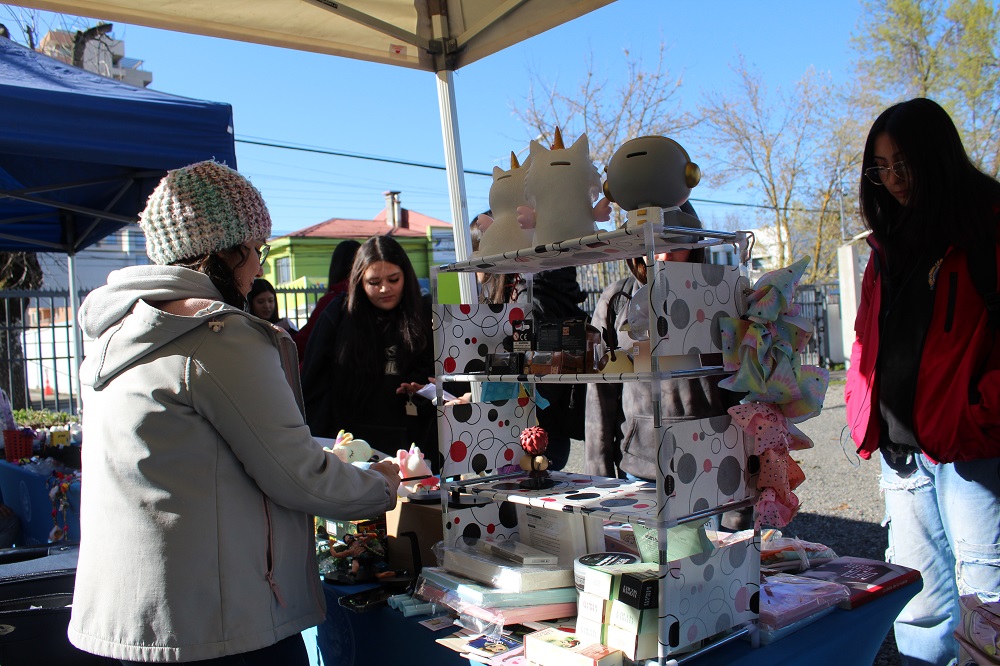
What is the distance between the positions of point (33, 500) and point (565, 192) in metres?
3.25

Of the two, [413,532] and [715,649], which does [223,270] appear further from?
[715,649]

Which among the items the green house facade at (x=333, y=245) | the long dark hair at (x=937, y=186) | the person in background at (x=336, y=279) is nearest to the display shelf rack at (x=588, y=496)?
the long dark hair at (x=937, y=186)

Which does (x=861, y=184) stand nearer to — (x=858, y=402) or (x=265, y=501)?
(x=858, y=402)

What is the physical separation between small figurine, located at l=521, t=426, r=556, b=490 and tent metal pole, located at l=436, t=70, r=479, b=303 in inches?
50.1

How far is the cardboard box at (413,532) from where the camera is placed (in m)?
2.09

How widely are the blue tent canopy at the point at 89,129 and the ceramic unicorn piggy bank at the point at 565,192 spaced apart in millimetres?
2130

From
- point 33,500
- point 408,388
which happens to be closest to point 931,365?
point 408,388

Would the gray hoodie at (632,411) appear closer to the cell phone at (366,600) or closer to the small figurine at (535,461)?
the small figurine at (535,461)

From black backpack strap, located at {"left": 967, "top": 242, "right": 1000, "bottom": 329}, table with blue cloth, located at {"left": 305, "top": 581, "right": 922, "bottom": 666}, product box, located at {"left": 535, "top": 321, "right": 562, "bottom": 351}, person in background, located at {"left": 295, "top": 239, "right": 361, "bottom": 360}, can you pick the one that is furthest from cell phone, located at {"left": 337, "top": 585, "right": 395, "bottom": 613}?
person in background, located at {"left": 295, "top": 239, "right": 361, "bottom": 360}

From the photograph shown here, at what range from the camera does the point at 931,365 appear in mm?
1844

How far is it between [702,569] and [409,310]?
6.47 feet

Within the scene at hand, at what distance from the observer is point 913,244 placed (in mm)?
1905

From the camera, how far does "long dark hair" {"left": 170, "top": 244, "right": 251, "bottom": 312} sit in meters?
1.49

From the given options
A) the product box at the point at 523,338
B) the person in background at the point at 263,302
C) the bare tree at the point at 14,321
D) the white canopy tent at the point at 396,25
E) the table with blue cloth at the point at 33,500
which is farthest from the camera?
the bare tree at the point at 14,321
